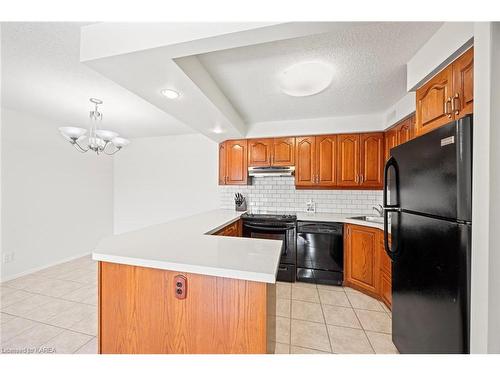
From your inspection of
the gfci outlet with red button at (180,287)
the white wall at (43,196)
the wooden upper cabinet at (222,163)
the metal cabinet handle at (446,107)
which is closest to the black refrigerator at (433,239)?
the metal cabinet handle at (446,107)

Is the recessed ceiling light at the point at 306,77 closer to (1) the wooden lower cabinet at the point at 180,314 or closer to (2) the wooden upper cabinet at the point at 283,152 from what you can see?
(2) the wooden upper cabinet at the point at 283,152

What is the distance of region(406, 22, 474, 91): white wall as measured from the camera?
1142mm

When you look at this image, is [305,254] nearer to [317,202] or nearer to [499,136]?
[317,202]

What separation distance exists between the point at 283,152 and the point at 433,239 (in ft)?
7.55

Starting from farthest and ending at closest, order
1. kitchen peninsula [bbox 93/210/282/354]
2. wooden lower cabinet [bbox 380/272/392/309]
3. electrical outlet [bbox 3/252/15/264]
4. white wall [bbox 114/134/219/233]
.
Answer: white wall [bbox 114/134/219/233] < electrical outlet [bbox 3/252/15/264] < wooden lower cabinet [bbox 380/272/392/309] < kitchen peninsula [bbox 93/210/282/354]

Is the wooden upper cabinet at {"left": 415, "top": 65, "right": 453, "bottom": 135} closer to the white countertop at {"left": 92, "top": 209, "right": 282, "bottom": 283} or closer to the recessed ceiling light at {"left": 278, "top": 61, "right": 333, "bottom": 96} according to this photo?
the recessed ceiling light at {"left": 278, "top": 61, "right": 333, "bottom": 96}

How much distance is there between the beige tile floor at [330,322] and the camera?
161 cm

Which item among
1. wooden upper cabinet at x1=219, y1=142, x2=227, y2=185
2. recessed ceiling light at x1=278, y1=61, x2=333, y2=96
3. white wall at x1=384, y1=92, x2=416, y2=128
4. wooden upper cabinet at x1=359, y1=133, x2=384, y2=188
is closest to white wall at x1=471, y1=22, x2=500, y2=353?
recessed ceiling light at x1=278, y1=61, x2=333, y2=96

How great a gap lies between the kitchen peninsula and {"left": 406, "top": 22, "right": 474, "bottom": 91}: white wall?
1567 mm

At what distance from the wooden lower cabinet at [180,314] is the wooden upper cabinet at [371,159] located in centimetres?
248

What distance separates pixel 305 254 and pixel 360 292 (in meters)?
0.76

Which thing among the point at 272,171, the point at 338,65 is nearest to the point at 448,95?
the point at 338,65

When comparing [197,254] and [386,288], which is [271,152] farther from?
[197,254]

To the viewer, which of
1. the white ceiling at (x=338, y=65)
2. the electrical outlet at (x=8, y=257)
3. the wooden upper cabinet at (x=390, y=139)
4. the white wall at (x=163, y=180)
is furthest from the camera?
the white wall at (x=163, y=180)
